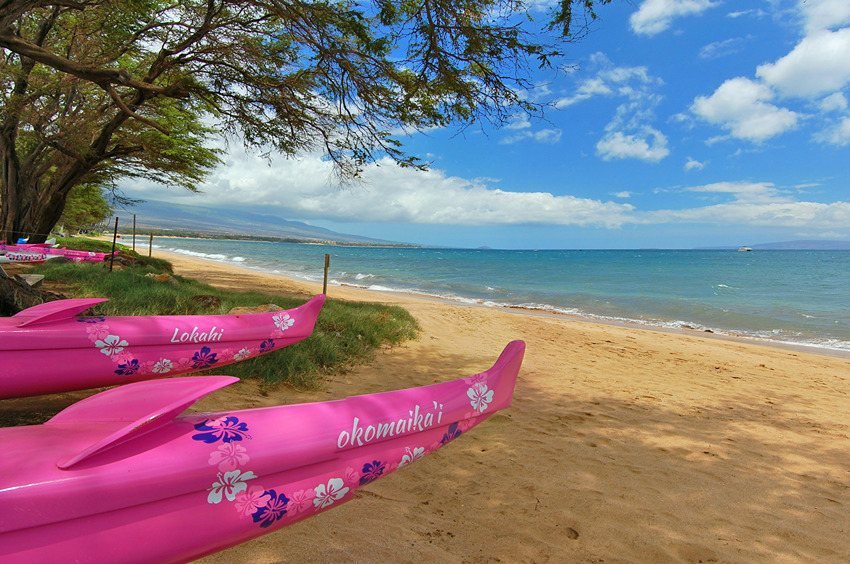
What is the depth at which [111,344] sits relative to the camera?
3.29 metres

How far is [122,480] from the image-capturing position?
1415 mm

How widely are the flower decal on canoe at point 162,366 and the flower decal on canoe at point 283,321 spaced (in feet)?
3.38

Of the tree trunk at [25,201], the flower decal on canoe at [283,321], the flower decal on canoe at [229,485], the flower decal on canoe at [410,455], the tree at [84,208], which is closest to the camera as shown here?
the flower decal on canoe at [229,485]

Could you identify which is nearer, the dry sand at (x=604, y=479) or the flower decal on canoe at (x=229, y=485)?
the flower decal on canoe at (x=229, y=485)

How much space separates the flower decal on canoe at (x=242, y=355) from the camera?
4098 mm

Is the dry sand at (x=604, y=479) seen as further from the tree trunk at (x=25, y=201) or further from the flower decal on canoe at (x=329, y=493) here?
the tree trunk at (x=25, y=201)

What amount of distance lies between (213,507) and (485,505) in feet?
5.97

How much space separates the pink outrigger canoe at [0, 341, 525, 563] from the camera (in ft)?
4.34

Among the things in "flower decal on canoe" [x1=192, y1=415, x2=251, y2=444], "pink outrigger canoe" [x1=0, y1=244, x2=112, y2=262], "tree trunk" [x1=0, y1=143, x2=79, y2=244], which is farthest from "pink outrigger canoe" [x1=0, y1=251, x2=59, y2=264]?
"flower decal on canoe" [x1=192, y1=415, x2=251, y2=444]

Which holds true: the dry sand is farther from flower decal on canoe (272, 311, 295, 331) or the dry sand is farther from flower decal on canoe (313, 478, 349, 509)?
flower decal on canoe (272, 311, 295, 331)

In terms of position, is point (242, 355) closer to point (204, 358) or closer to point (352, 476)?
point (204, 358)

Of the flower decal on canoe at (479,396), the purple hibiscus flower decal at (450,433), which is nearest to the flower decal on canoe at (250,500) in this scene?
the purple hibiscus flower decal at (450,433)

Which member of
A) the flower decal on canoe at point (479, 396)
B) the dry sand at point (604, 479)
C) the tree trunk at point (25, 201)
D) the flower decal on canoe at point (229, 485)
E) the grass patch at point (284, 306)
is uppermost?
the tree trunk at point (25, 201)

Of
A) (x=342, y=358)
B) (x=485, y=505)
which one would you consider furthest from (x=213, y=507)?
(x=342, y=358)
